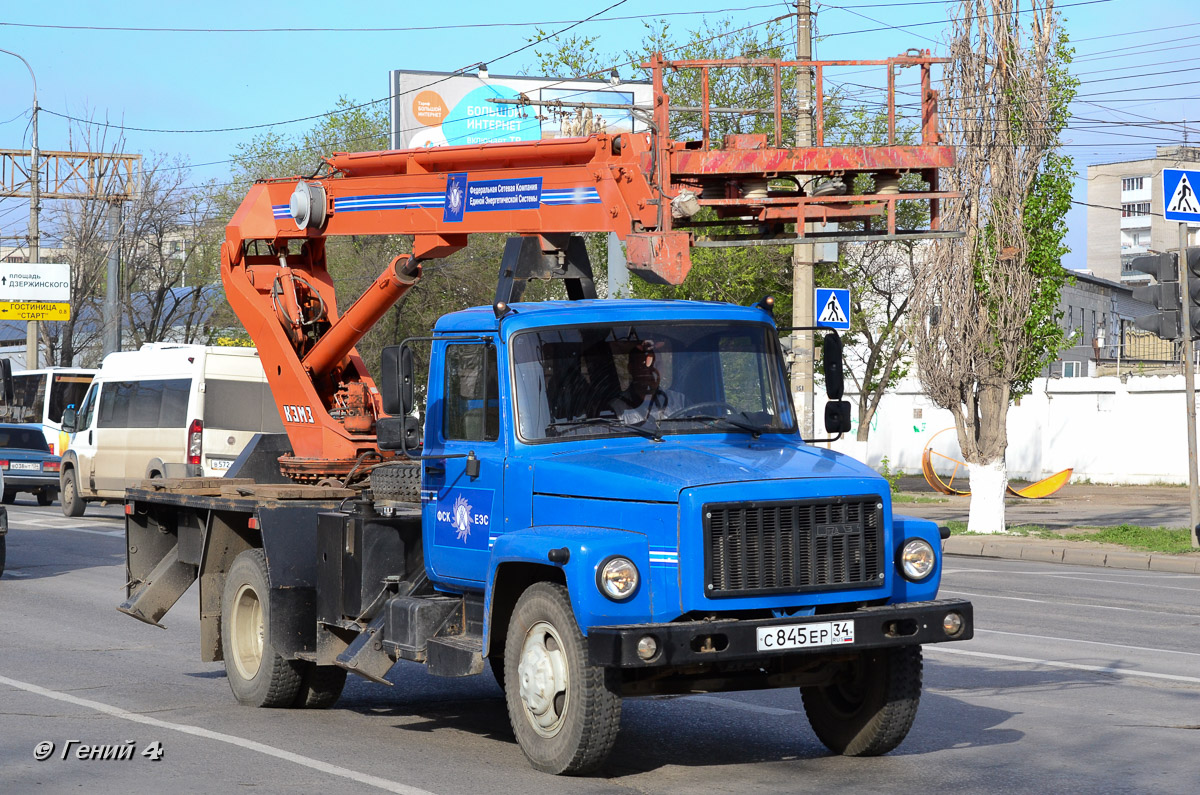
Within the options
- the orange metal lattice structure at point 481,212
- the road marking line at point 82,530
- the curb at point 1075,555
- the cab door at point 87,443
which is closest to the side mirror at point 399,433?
the orange metal lattice structure at point 481,212

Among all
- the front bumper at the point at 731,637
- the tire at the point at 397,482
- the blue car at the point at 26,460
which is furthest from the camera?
the blue car at the point at 26,460

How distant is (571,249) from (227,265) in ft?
13.0

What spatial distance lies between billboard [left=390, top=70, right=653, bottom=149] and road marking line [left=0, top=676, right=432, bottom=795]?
30435 millimetres

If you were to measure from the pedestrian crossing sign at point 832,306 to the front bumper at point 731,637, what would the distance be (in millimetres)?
14808

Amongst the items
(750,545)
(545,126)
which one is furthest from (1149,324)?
(545,126)

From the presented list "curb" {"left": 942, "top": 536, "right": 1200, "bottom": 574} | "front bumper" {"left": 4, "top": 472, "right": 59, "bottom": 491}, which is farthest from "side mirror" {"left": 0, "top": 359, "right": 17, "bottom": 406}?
"front bumper" {"left": 4, "top": 472, "right": 59, "bottom": 491}

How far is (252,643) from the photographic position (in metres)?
9.29

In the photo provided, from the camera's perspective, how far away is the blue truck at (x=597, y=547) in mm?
6488

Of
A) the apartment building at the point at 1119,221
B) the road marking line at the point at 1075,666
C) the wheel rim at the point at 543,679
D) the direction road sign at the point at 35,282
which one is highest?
the apartment building at the point at 1119,221

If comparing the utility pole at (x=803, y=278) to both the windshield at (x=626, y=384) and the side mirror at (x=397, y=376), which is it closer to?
the windshield at (x=626, y=384)

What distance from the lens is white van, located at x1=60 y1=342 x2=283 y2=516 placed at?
22719 mm

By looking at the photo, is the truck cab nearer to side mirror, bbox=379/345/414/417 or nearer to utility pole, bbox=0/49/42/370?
side mirror, bbox=379/345/414/417

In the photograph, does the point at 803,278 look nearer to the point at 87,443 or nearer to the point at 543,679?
the point at 87,443

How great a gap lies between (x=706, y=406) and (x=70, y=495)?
2230 centimetres
